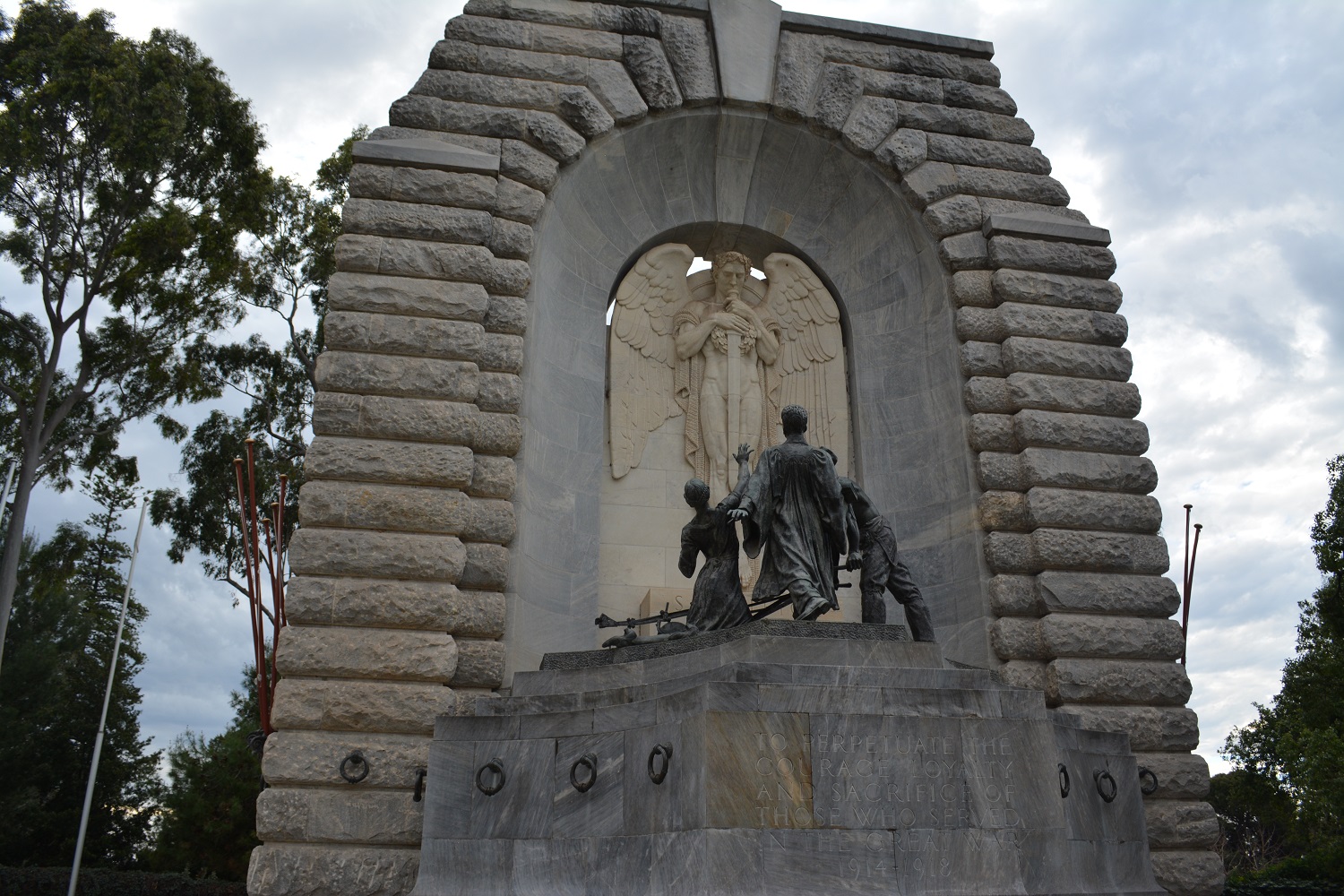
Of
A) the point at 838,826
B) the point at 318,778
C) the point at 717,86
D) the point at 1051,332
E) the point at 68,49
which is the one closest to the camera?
the point at 838,826

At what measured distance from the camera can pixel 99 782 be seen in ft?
81.9

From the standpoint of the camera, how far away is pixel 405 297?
11.1 m

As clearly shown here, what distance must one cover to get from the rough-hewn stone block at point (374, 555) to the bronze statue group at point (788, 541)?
2.00 meters

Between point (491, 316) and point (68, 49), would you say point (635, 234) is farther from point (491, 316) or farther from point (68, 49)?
point (68, 49)

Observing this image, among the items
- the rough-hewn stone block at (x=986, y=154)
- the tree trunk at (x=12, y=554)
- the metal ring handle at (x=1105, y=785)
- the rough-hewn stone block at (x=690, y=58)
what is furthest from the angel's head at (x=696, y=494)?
the tree trunk at (x=12, y=554)

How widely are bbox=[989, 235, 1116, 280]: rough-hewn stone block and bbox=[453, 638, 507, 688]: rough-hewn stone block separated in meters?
7.69

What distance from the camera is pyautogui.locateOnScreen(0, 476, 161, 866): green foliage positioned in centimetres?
2303

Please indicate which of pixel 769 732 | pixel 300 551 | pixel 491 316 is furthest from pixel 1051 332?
pixel 300 551

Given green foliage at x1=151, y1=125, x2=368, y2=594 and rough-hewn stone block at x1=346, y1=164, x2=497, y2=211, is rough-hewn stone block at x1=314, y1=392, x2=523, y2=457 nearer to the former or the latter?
rough-hewn stone block at x1=346, y1=164, x2=497, y2=211

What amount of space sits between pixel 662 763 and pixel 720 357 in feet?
24.2

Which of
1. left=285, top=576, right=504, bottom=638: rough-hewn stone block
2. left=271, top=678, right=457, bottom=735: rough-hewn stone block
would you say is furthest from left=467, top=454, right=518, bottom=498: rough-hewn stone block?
left=271, top=678, right=457, bottom=735: rough-hewn stone block

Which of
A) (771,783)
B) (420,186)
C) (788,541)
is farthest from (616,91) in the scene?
(771,783)

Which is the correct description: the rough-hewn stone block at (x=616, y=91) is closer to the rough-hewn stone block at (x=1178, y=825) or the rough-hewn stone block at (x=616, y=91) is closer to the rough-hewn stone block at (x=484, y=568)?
the rough-hewn stone block at (x=484, y=568)

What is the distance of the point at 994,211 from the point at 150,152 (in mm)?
16148
